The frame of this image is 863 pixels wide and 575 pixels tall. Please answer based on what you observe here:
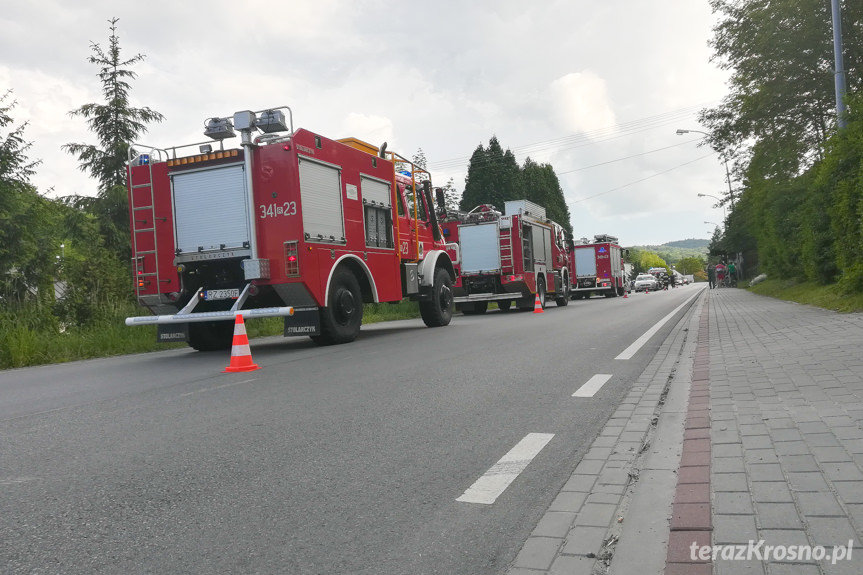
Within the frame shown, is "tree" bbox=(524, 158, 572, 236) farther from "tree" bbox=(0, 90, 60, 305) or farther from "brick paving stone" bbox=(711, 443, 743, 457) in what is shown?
"brick paving stone" bbox=(711, 443, 743, 457)

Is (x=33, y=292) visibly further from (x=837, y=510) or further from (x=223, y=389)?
(x=837, y=510)

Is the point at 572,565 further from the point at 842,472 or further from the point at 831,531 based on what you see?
the point at 842,472

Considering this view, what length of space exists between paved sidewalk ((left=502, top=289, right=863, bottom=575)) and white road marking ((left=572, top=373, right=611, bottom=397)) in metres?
0.36

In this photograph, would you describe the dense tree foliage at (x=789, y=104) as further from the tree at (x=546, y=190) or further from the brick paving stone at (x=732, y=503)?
the tree at (x=546, y=190)

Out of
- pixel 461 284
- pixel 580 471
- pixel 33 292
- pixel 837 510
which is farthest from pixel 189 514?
pixel 461 284

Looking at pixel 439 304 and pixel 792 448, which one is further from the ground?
pixel 439 304

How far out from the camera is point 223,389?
6664 mm

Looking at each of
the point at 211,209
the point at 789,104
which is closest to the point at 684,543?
the point at 211,209

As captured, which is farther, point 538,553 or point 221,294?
point 221,294

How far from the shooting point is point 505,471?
373 cm

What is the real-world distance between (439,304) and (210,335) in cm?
497

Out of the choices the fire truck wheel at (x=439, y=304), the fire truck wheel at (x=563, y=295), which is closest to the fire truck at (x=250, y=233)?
the fire truck wheel at (x=439, y=304)

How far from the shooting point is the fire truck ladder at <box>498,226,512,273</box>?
2131 cm

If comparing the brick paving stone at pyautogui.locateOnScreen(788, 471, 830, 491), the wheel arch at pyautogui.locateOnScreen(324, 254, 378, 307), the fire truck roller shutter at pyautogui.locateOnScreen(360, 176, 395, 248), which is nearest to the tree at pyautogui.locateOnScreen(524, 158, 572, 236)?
the fire truck roller shutter at pyautogui.locateOnScreen(360, 176, 395, 248)
